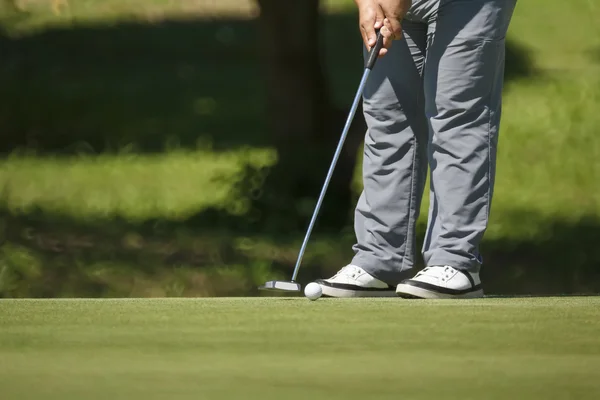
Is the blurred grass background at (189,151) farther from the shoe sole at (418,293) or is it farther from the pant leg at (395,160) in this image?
the shoe sole at (418,293)

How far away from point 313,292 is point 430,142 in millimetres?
683

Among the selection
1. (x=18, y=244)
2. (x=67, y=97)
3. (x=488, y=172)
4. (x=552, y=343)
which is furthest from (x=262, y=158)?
(x=552, y=343)

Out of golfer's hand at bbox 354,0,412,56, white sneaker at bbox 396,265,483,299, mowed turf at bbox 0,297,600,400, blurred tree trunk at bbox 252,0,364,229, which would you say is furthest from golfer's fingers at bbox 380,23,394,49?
blurred tree trunk at bbox 252,0,364,229

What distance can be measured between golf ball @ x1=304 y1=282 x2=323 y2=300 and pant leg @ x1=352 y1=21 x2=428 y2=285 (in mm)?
309

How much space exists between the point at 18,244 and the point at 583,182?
533cm

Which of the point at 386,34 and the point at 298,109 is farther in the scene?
the point at 298,109

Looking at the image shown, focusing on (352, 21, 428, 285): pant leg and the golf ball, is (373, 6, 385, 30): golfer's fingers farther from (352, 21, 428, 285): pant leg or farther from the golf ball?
the golf ball

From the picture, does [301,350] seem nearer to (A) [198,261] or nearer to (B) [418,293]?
(B) [418,293]

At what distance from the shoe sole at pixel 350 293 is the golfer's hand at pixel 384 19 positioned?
84 centimetres

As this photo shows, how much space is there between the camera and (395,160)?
524 centimetres

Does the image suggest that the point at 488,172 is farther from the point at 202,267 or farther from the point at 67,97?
the point at 67,97

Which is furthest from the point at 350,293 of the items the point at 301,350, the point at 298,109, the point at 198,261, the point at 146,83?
the point at 146,83

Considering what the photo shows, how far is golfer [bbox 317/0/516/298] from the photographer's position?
5.01 meters

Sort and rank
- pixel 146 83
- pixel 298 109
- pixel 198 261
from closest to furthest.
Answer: pixel 198 261
pixel 298 109
pixel 146 83
